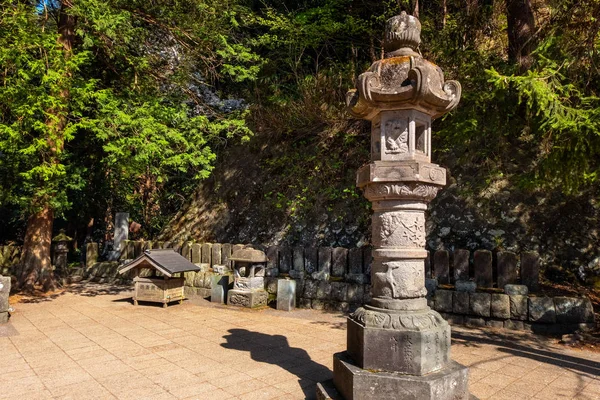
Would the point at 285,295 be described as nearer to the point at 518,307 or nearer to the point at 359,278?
the point at 359,278

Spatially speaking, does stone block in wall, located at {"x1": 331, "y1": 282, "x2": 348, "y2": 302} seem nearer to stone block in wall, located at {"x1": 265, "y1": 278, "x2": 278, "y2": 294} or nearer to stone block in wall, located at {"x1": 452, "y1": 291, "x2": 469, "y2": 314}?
stone block in wall, located at {"x1": 265, "y1": 278, "x2": 278, "y2": 294}

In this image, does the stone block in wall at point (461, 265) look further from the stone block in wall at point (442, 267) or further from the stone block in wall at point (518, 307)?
the stone block in wall at point (518, 307)

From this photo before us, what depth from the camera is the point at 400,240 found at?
13.6ft

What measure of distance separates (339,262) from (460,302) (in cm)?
277

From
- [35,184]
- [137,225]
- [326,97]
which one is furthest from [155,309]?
[137,225]

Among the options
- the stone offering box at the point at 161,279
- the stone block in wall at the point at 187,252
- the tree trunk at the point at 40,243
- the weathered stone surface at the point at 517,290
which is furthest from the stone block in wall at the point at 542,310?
the tree trunk at the point at 40,243

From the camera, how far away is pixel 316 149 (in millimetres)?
13594

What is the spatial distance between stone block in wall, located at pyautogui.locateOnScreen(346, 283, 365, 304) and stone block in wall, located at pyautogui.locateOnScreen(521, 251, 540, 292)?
309 centimetres

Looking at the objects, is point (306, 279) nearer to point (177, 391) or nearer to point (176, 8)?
point (177, 391)

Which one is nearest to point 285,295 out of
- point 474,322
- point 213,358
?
point 213,358

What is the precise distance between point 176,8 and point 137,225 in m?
10.1

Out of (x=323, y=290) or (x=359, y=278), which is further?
(x=323, y=290)

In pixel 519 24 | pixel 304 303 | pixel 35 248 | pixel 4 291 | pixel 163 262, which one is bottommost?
pixel 304 303

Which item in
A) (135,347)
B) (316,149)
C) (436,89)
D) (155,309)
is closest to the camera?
(436,89)
